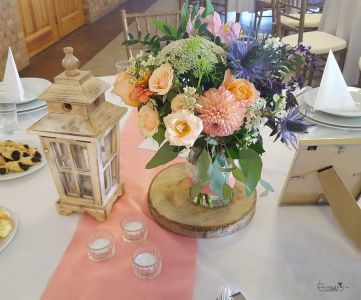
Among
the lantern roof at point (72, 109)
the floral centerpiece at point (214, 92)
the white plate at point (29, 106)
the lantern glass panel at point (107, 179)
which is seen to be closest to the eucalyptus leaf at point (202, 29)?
the floral centerpiece at point (214, 92)

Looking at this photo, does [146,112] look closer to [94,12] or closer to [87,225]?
[87,225]

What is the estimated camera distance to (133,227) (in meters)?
0.75

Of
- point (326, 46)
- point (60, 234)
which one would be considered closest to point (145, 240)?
point (60, 234)

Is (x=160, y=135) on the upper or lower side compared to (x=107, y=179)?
upper

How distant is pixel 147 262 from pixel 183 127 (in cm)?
28

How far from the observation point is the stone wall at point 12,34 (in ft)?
10.9

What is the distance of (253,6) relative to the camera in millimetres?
4227

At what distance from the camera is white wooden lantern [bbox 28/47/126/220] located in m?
0.69

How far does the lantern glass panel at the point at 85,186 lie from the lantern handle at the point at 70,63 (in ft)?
0.70

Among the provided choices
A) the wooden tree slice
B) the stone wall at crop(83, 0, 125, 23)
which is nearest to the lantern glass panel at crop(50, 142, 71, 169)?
the wooden tree slice

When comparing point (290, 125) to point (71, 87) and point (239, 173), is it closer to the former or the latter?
point (239, 173)

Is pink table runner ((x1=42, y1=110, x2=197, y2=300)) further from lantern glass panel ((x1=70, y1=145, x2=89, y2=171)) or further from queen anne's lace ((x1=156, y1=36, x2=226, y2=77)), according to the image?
queen anne's lace ((x1=156, y1=36, x2=226, y2=77))

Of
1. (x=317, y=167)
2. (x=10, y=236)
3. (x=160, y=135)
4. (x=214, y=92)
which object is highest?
(x=214, y=92)

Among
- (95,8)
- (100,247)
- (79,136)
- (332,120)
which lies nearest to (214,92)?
Answer: (79,136)
